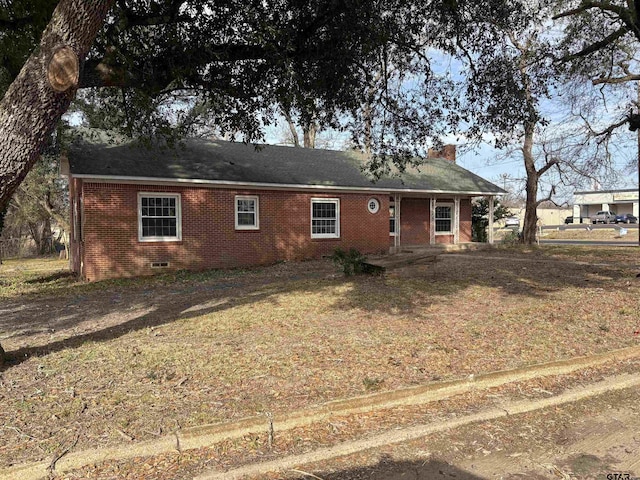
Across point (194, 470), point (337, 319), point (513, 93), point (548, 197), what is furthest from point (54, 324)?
point (548, 197)

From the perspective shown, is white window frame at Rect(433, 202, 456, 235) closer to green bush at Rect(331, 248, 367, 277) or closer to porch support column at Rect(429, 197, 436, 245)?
porch support column at Rect(429, 197, 436, 245)

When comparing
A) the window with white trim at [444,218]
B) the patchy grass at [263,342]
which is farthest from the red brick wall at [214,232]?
the window with white trim at [444,218]

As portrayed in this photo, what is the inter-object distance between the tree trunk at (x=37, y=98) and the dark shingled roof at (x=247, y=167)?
274 inches

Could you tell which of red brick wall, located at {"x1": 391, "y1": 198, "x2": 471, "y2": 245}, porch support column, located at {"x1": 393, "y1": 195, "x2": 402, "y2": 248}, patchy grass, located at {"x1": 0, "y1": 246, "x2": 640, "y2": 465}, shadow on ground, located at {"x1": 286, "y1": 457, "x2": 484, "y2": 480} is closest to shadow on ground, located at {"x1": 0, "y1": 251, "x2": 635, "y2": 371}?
patchy grass, located at {"x1": 0, "y1": 246, "x2": 640, "y2": 465}

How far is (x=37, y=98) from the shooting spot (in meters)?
4.53

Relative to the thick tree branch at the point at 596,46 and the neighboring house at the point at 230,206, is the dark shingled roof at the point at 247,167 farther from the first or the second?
the thick tree branch at the point at 596,46

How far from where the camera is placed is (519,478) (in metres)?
3.27

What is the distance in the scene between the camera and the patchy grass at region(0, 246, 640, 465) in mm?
4152

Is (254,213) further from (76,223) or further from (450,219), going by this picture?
(450,219)

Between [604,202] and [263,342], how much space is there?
8289 cm

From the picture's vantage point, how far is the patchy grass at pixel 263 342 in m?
4.15

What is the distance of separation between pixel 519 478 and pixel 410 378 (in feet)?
5.72

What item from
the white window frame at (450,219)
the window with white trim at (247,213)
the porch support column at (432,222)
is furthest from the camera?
the white window frame at (450,219)

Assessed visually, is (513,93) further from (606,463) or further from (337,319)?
(606,463)
